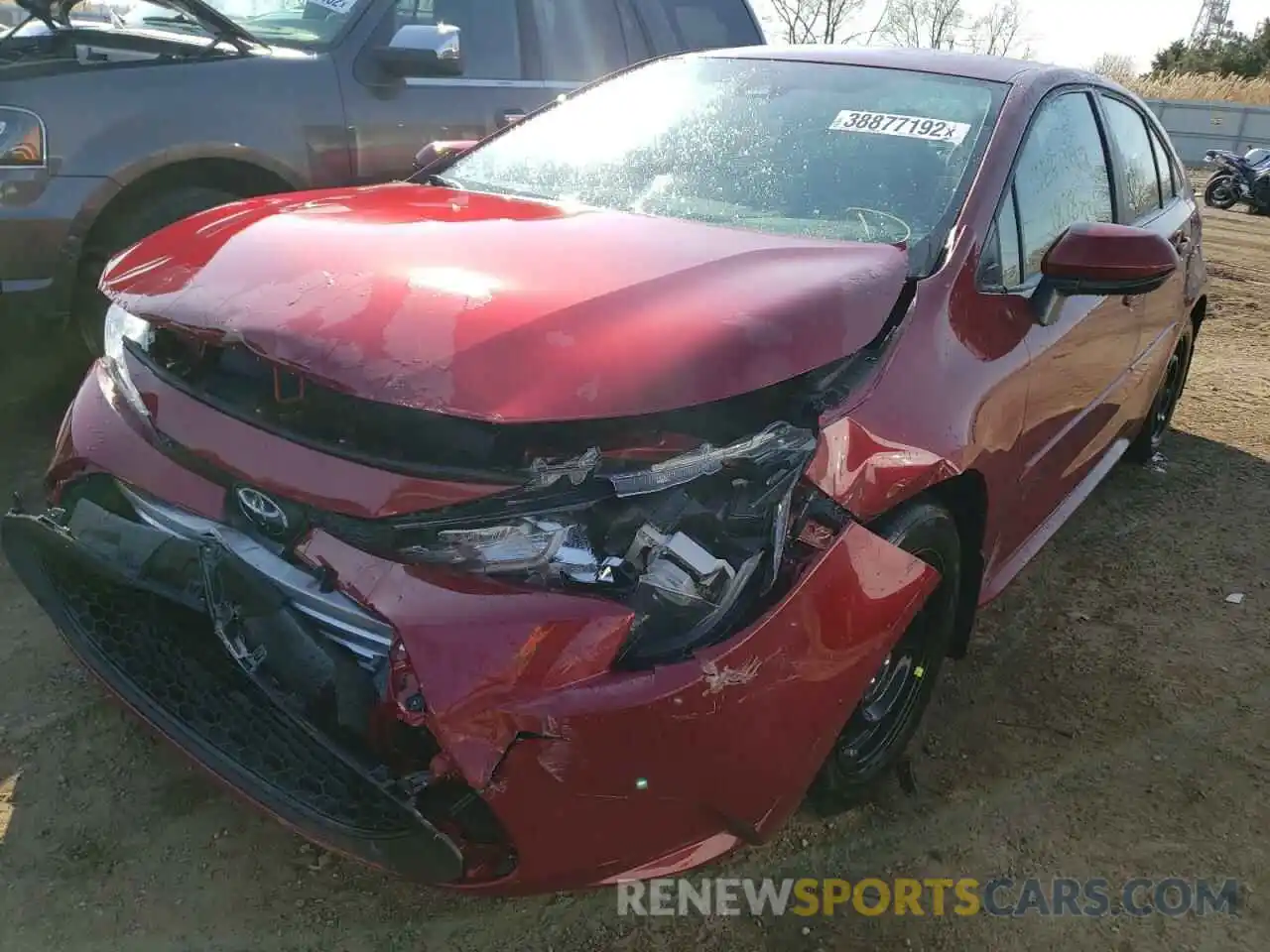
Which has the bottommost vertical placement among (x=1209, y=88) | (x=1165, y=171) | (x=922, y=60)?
(x=1209, y=88)

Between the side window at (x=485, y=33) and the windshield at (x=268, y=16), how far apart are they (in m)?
0.45

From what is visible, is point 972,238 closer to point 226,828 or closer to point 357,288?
point 357,288

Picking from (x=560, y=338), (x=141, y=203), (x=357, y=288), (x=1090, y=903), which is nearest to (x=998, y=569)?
(x=1090, y=903)

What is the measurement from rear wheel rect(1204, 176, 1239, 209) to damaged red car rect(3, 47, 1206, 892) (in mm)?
18253

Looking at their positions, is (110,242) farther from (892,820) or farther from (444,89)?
(892,820)

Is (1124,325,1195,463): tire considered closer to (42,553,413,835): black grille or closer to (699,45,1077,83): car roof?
(699,45,1077,83): car roof

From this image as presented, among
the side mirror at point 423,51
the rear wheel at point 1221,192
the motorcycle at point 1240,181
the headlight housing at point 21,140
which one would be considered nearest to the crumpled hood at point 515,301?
the headlight housing at point 21,140

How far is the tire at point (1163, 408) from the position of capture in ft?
14.8

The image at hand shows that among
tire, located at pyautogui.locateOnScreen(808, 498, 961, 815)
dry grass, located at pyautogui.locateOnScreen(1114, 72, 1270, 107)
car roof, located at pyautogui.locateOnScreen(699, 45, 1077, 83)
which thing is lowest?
dry grass, located at pyautogui.locateOnScreen(1114, 72, 1270, 107)

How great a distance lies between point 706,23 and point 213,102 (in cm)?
284

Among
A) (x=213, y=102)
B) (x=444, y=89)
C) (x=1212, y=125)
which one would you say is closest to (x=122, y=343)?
(x=213, y=102)

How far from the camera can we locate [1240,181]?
17.4 metres

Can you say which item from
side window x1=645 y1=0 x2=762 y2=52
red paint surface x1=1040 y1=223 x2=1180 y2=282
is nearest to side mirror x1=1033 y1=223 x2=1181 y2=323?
red paint surface x1=1040 y1=223 x2=1180 y2=282

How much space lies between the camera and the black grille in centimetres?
173
